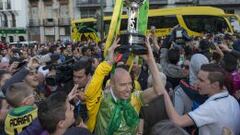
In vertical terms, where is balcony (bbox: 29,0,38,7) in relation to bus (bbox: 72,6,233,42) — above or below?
above

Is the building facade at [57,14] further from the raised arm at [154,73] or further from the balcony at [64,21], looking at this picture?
the raised arm at [154,73]

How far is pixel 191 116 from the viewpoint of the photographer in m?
3.20

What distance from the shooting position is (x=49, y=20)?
42.9 metres

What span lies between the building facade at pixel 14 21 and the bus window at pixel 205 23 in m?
25.0

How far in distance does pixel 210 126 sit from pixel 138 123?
0.73 meters

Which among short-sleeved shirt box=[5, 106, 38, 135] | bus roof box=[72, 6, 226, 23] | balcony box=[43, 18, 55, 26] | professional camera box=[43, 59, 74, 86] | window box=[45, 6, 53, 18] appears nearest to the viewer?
short-sleeved shirt box=[5, 106, 38, 135]

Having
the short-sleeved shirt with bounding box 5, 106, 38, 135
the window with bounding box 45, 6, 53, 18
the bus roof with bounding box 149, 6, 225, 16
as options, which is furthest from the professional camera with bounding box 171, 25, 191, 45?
the window with bounding box 45, 6, 53, 18

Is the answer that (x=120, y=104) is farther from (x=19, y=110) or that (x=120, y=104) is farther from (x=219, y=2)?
(x=219, y=2)

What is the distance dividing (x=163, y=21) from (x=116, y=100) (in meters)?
22.2

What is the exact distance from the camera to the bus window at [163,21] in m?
25.0

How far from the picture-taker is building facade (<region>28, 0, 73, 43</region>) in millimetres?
41188

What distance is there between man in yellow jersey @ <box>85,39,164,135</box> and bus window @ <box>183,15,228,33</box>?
19980 millimetres

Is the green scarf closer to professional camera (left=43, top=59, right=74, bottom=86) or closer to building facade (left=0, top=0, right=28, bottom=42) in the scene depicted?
professional camera (left=43, top=59, right=74, bottom=86)

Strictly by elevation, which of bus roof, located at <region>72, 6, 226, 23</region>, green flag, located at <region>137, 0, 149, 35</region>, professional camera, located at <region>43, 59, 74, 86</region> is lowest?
professional camera, located at <region>43, 59, 74, 86</region>
